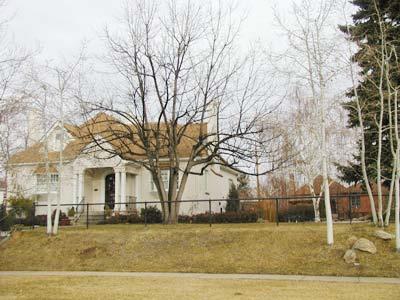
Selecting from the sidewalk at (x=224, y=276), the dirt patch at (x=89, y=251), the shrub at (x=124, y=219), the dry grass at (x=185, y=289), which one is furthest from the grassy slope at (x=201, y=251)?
the shrub at (x=124, y=219)

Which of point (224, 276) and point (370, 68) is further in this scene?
point (370, 68)

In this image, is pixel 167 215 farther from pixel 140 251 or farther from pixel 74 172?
pixel 74 172

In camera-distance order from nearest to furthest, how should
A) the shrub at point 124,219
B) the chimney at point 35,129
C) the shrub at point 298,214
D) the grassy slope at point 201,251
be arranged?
1. the grassy slope at point 201,251
2. the chimney at point 35,129
3. the shrub at point 298,214
4. the shrub at point 124,219

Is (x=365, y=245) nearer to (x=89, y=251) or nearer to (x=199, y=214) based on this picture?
(x=89, y=251)

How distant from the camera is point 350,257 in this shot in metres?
13.8

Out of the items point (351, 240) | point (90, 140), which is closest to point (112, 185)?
point (90, 140)

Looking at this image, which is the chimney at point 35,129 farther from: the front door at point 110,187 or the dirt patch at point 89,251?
the front door at point 110,187

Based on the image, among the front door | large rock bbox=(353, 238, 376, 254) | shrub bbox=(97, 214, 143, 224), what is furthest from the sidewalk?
the front door

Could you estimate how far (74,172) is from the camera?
1161 inches

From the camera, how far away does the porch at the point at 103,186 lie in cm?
2942

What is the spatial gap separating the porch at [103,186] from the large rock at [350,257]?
1766cm

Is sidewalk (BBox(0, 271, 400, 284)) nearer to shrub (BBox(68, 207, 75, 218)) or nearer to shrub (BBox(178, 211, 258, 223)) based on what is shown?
shrub (BBox(178, 211, 258, 223))

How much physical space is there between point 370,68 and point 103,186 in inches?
807

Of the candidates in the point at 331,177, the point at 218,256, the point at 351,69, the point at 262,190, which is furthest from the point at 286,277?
the point at 262,190
